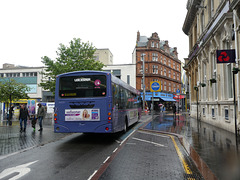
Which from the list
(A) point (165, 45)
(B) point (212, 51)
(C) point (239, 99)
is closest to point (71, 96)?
(C) point (239, 99)

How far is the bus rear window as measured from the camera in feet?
30.6

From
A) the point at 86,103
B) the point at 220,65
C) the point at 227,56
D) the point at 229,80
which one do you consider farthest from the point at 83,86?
the point at 220,65

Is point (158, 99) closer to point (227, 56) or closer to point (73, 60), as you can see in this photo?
point (73, 60)

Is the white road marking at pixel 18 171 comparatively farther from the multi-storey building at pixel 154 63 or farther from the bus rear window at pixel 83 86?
the multi-storey building at pixel 154 63

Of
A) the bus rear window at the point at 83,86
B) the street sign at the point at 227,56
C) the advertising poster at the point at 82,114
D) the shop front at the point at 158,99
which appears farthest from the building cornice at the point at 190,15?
the shop front at the point at 158,99

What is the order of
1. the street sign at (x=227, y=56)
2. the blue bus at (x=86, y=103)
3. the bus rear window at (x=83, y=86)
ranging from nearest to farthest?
the street sign at (x=227, y=56)
the blue bus at (x=86, y=103)
the bus rear window at (x=83, y=86)

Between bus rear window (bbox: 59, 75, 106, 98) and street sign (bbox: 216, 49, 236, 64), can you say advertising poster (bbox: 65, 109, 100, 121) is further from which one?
street sign (bbox: 216, 49, 236, 64)

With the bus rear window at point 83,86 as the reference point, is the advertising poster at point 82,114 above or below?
below

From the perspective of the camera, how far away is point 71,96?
9484 mm

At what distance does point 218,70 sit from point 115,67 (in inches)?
1448

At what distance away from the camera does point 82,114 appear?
366 inches

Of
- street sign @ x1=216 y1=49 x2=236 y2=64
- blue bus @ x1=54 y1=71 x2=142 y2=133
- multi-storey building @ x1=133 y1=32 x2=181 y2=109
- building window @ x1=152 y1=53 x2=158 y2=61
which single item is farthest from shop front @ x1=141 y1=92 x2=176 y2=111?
blue bus @ x1=54 y1=71 x2=142 y2=133

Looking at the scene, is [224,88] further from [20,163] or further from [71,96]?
[20,163]

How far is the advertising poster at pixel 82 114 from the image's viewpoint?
9.19m
